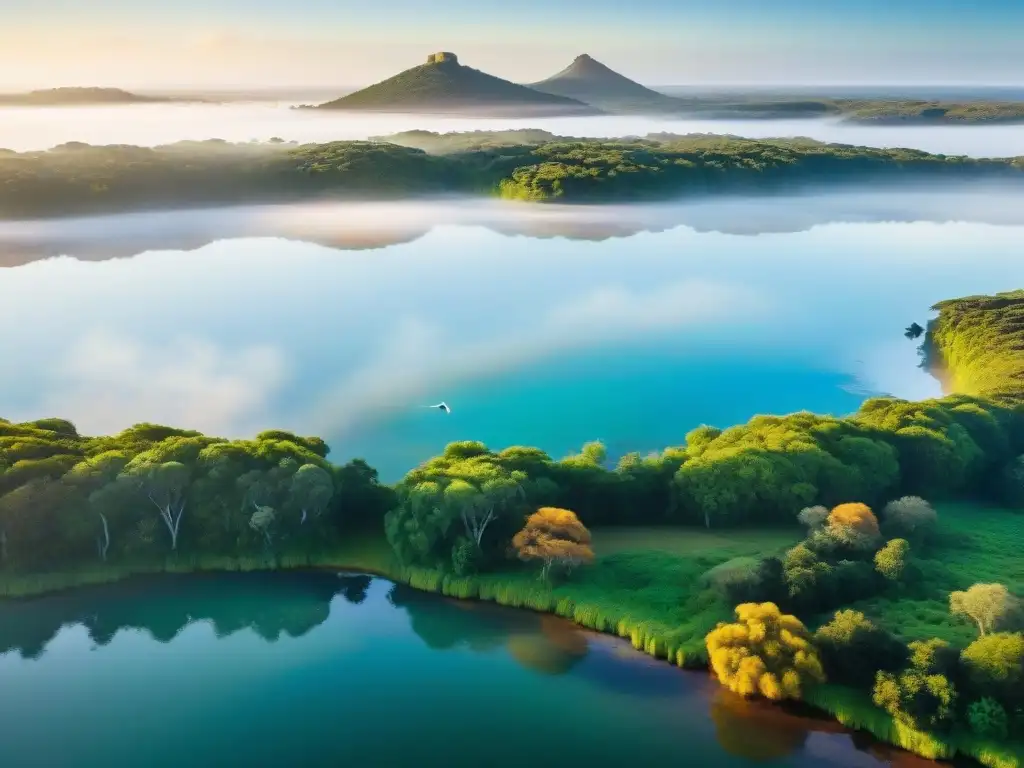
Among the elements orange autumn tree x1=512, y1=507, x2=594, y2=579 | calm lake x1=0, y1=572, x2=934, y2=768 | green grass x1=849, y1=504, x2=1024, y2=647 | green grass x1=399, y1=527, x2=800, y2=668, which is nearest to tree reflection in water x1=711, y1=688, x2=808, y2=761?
calm lake x1=0, y1=572, x2=934, y2=768

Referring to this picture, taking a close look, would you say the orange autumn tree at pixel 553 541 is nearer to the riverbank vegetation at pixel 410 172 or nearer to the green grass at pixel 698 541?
the green grass at pixel 698 541

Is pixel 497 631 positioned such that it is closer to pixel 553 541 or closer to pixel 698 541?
pixel 553 541

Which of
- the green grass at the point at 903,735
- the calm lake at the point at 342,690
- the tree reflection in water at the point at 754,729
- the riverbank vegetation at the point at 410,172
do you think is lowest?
the calm lake at the point at 342,690

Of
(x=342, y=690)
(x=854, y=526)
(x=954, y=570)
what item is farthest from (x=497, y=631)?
(x=954, y=570)

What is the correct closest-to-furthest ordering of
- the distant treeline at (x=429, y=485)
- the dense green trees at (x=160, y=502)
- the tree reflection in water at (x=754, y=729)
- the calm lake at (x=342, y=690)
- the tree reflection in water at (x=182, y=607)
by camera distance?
the tree reflection in water at (x=754, y=729) < the calm lake at (x=342, y=690) < the tree reflection in water at (x=182, y=607) < the dense green trees at (x=160, y=502) < the distant treeline at (x=429, y=485)

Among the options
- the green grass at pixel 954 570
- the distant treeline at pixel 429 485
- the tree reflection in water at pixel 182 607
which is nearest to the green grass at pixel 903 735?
the green grass at pixel 954 570

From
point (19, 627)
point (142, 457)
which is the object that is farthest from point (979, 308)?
point (19, 627)
